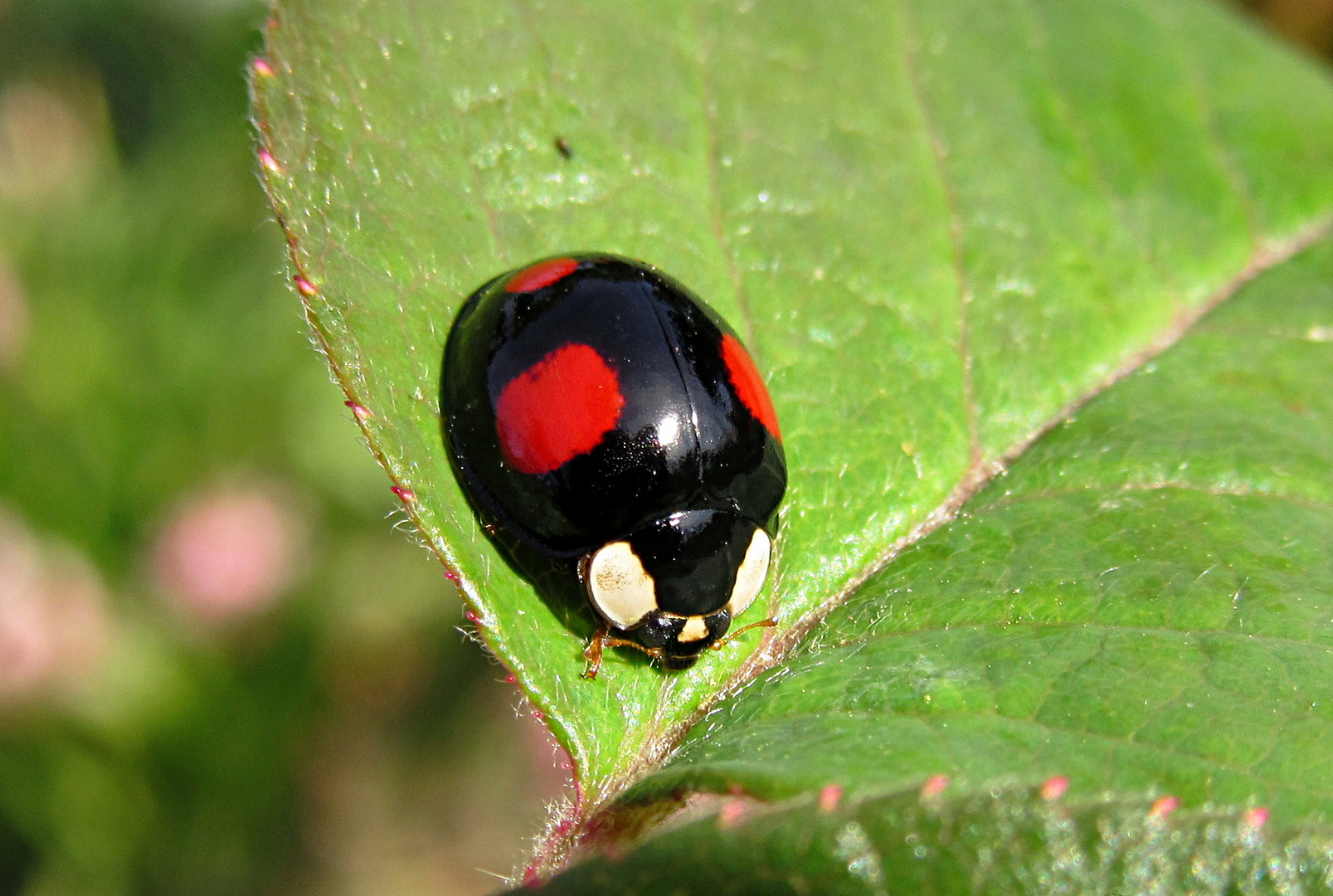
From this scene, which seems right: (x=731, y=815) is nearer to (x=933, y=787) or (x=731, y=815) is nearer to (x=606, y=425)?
(x=933, y=787)

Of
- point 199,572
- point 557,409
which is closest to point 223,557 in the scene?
point 199,572

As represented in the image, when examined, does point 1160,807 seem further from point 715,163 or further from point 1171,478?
point 715,163

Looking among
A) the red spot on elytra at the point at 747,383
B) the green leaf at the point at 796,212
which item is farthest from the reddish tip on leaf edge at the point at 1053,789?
the red spot on elytra at the point at 747,383

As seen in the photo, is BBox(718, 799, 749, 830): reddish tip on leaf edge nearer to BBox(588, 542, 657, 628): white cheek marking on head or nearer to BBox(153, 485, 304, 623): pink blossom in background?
BBox(588, 542, 657, 628): white cheek marking on head

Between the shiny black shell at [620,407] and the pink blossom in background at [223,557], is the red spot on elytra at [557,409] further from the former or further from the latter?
the pink blossom in background at [223,557]

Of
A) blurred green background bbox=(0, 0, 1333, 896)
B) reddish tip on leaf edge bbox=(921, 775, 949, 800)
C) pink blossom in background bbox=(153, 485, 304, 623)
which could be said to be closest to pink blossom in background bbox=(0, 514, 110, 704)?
blurred green background bbox=(0, 0, 1333, 896)
